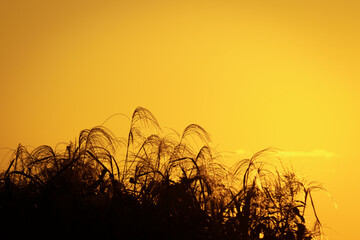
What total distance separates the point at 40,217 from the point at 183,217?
2277 mm

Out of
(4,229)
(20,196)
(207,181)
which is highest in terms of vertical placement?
(207,181)

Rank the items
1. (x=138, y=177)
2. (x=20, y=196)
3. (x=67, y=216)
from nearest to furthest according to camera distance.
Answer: (x=67, y=216), (x=20, y=196), (x=138, y=177)

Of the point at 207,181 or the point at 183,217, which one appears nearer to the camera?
the point at 183,217

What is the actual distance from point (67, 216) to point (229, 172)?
3986 millimetres

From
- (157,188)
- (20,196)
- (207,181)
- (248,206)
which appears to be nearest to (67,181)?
(20,196)

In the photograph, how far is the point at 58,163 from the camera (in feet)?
38.3

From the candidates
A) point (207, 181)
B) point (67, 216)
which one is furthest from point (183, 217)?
point (67, 216)

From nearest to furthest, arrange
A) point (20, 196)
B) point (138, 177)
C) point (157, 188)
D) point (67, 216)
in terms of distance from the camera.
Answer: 1. point (67, 216)
2. point (20, 196)
3. point (157, 188)
4. point (138, 177)

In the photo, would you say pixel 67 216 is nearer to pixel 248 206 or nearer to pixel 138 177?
pixel 138 177

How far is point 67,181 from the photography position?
10250 mm

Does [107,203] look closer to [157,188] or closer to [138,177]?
[157,188]

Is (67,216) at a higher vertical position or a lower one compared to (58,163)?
lower

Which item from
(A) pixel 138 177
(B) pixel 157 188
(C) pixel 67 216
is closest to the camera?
(C) pixel 67 216

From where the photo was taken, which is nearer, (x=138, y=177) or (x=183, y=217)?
(x=183, y=217)
